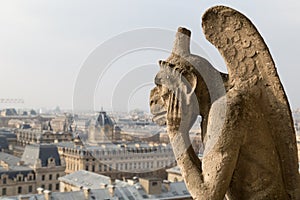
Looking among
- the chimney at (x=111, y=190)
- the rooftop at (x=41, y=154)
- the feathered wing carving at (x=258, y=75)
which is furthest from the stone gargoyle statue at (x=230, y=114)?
the rooftop at (x=41, y=154)

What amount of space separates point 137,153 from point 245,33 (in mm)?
26653

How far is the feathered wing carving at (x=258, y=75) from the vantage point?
9.32ft

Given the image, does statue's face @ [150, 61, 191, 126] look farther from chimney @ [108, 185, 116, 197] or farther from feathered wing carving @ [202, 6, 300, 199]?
chimney @ [108, 185, 116, 197]

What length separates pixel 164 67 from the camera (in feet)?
9.47

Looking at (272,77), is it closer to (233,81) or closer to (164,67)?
(233,81)

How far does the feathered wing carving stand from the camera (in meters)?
2.84

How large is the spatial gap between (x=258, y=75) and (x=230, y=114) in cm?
43

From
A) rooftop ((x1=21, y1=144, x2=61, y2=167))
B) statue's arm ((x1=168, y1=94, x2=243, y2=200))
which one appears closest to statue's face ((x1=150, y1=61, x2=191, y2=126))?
statue's arm ((x1=168, y1=94, x2=243, y2=200))

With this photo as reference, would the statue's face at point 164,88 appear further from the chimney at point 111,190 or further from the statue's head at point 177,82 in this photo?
the chimney at point 111,190

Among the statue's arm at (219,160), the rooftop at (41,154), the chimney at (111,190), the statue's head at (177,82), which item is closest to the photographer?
the statue's arm at (219,160)

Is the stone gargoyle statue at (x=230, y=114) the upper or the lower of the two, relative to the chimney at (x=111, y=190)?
upper

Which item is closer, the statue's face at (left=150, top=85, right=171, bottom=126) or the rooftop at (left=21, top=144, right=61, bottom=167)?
the statue's face at (left=150, top=85, right=171, bottom=126)


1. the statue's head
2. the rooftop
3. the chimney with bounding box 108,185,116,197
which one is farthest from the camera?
the rooftop

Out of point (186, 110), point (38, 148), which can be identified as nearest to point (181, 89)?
point (186, 110)
